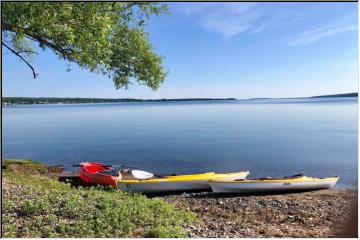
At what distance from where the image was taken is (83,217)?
10.5 metres

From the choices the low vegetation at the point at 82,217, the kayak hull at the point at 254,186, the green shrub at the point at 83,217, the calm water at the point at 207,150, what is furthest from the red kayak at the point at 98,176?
the green shrub at the point at 83,217

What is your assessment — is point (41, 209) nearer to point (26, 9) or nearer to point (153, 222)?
point (153, 222)

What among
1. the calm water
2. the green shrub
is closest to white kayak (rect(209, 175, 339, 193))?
the calm water

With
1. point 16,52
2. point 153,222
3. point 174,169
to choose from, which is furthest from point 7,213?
point 174,169

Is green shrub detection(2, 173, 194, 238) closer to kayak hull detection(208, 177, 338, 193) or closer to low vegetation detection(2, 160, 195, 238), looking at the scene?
low vegetation detection(2, 160, 195, 238)

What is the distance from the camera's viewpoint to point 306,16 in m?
15.1

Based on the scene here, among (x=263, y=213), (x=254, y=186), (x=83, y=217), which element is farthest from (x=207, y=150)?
(x=83, y=217)

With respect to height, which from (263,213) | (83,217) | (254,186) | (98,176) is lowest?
(263,213)

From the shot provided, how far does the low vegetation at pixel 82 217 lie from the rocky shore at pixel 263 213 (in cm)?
97

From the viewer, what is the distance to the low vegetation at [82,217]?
9617 mm

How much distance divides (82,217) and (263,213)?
7.23 metres

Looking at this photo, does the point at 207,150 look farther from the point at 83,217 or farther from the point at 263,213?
the point at 83,217

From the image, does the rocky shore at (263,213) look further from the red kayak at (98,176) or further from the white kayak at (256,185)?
the red kayak at (98,176)

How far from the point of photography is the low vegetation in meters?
9.62
